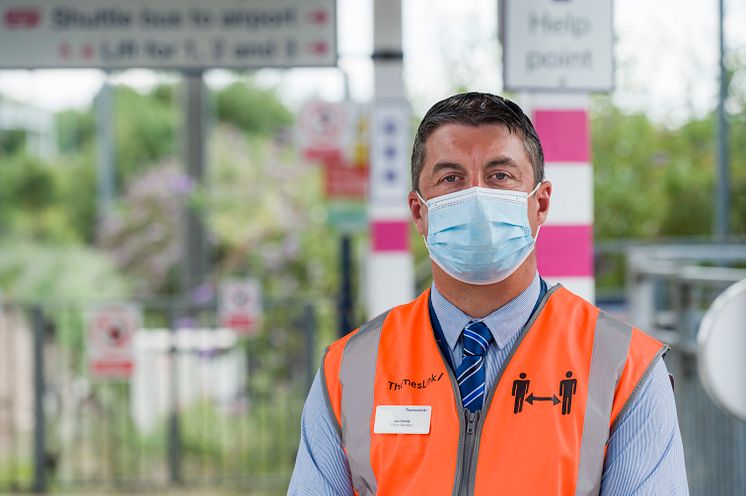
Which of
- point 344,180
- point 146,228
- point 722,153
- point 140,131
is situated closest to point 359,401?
point 344,180

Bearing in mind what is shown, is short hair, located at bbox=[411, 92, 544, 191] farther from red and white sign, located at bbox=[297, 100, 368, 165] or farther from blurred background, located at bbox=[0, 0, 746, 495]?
red and white sign, located at bbox=[297, 100, 368, 165]

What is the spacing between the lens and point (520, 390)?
2.24 meters

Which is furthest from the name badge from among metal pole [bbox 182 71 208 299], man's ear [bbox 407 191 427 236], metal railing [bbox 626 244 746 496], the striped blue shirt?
metal pole [bbox 182 71 208 299]

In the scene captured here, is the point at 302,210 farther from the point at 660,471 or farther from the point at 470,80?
the point at 660,471

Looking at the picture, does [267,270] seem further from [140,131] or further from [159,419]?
[140,131]

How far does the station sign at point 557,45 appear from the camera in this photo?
4.16m

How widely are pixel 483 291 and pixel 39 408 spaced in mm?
7994

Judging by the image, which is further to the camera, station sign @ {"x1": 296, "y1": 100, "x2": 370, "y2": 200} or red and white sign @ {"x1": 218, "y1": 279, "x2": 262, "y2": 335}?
station sign @ {"x1": 296, "y1": 100, "x2": 370, "y2": 200}

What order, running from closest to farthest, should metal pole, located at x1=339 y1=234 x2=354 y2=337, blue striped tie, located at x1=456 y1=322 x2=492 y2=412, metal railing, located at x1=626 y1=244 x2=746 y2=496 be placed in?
1. blue striped tie, located at x1=456 y1=322 x2=492 y2=412
2. metal railing, located at x1=626 y1=244 x2=746 y2=496
3. metal pole, located at x1=339 y1=234 x2=354 y2=337

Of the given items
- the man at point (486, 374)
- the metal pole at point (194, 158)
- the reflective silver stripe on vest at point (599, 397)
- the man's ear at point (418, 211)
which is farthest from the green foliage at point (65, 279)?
the reflective silver stripe on vest at point (599, 397)

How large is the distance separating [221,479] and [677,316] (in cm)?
526

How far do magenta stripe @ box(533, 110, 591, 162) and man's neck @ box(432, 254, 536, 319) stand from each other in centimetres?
195

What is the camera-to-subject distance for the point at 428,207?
2410mm

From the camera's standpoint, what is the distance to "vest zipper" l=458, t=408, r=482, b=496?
7.13 feet
